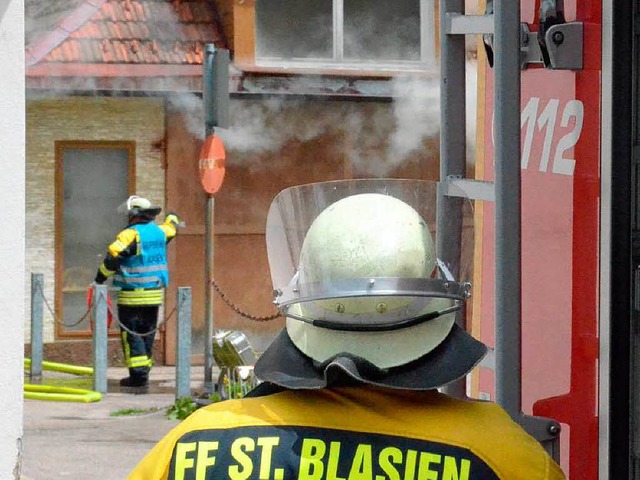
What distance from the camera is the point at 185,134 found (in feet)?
45.8

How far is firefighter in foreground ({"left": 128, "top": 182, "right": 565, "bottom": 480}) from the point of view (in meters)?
2.02

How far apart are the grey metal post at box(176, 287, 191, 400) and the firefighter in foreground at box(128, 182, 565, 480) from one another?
873 centimetres

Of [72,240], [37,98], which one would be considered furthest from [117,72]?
[72,240]

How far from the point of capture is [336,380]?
6.82 feet

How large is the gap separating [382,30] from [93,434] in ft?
23.5

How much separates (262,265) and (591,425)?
11.6 meters

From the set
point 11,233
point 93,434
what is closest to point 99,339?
point 93,434

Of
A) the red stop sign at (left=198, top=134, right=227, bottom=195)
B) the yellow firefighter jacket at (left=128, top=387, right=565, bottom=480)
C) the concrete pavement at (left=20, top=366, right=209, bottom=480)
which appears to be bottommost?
the concrete pavement at (left=20, top=366, right=209, bottom=480)

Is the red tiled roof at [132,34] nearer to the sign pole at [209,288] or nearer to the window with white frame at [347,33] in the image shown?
the window with white frame at [347,33]

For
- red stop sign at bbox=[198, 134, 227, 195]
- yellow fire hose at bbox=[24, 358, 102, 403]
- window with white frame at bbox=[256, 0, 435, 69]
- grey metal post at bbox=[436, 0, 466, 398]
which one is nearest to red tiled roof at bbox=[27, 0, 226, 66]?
window with white frame at bbox=[256, 0, 435, 69]

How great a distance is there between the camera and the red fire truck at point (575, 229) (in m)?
2.66

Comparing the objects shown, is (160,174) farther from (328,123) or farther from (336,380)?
(336,380)

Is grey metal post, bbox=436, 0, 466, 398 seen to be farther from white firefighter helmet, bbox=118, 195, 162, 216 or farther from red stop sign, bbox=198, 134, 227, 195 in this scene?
white firefighter helmet, bbox=118, 195, 162, 216

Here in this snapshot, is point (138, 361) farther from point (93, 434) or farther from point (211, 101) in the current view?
point (211, 101)
